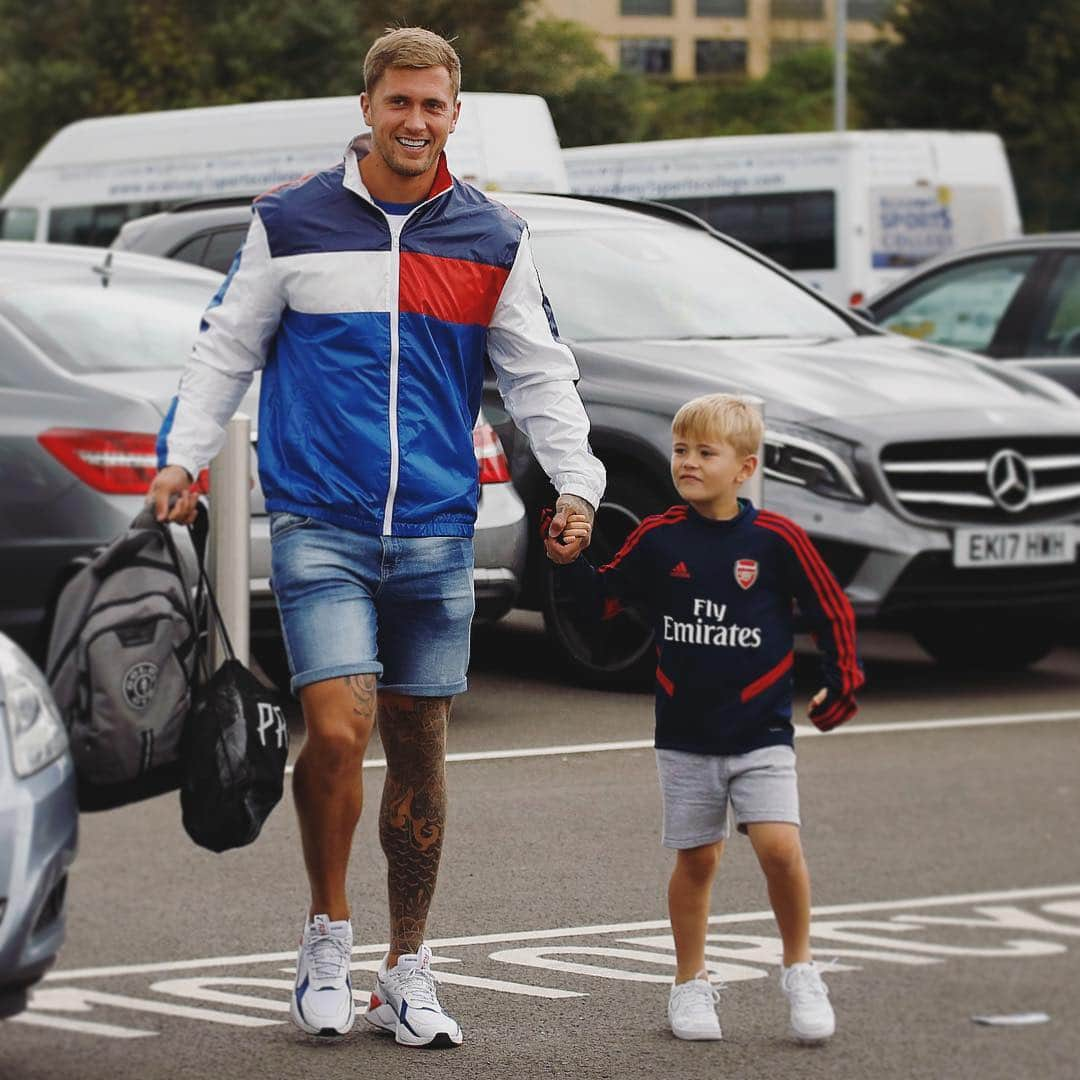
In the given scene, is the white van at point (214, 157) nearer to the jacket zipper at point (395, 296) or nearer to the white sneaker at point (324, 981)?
the jacket zipper at point (395, 296)

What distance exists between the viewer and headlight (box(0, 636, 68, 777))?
152 inches

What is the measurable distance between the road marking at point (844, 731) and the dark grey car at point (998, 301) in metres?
2.38

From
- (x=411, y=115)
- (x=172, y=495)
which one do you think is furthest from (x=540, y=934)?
(x=411, y=115)

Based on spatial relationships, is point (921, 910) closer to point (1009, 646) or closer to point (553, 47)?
point (1009, 646)

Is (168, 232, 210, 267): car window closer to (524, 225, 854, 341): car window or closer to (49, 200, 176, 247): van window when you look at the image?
(524, 225, 854, 341): car window

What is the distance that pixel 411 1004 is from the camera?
440 cm

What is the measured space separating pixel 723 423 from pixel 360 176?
0.69 metres

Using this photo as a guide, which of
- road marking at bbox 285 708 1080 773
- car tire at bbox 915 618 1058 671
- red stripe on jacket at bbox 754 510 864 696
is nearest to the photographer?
red stripe on jacket at bbox 754 510 864 696

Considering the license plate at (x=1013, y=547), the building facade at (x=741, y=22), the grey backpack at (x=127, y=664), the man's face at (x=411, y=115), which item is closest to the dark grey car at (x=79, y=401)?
the grey backpack at (x=127, y=664)

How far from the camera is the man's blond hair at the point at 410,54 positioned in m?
3.79

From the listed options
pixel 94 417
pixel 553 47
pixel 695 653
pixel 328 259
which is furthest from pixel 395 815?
pixel 553 47

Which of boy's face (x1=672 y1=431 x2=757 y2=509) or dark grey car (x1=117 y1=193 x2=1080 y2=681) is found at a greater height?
boy's face (x1=672 y1=431 x2=757 y2=509)

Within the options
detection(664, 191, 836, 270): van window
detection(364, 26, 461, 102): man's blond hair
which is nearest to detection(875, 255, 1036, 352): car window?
detection(664, 191, 836, 270): van window

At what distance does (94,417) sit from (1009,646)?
10.2 ft
